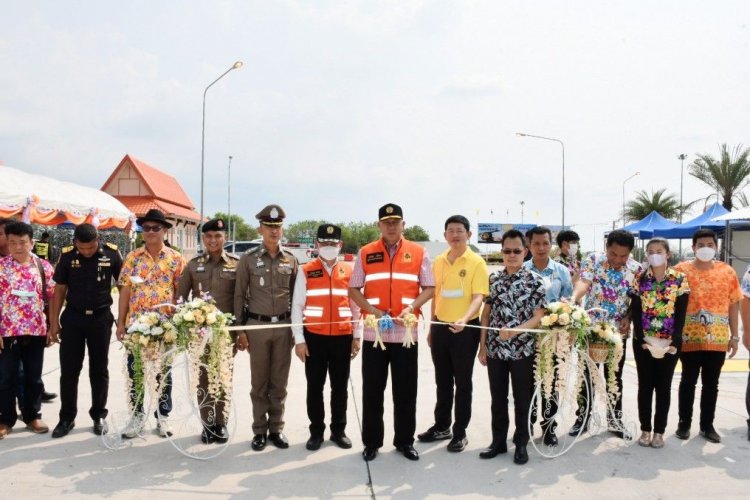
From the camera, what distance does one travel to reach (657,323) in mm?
4684

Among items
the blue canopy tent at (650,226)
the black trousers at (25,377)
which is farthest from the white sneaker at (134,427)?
the blue canopy tent at (650,226)

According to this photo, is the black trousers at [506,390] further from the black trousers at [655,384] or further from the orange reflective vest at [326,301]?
the orange reflective vest at [326,301]

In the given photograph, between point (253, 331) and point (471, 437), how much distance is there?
6.88 feet

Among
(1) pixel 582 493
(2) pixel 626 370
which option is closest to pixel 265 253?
(1) pixel 582 493

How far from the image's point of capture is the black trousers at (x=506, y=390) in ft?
14.6

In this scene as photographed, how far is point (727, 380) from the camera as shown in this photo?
23.7 ft

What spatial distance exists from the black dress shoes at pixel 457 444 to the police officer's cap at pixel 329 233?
1897 mm

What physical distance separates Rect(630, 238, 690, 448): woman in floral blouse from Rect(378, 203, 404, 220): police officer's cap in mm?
2091

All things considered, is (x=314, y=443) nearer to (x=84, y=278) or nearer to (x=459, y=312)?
(x=459, y=312)

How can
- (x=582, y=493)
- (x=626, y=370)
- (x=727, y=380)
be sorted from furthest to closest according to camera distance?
(x=626, y=370) → (x=727, y=380) → (x=582, y=493)

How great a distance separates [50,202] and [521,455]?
1263cm

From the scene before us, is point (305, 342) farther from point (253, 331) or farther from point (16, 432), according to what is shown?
point (16, 432)

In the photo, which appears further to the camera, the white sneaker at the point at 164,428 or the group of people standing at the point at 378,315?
the white sneaker at the point at 164,428

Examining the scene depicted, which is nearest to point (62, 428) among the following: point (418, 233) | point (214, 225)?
point (214, 225)
